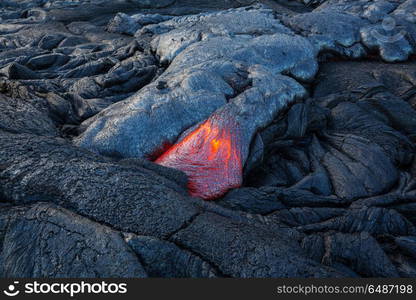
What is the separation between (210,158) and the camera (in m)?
4.87

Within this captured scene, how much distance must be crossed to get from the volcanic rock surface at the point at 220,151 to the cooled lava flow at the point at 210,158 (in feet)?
0.07

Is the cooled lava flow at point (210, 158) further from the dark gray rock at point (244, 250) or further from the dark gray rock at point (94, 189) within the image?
the dark gray rock at point (244, 250)

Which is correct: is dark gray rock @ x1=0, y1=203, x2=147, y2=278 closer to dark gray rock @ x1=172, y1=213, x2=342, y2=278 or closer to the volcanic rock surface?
the volcanic rock surface

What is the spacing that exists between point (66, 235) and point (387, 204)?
3.92 m

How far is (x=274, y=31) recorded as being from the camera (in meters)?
8.80

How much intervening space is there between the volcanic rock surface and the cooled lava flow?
2 centimetres

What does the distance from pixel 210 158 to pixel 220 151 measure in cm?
19

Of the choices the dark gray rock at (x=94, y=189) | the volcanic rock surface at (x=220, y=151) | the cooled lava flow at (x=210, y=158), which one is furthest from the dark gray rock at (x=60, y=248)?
the cooled lava flow at (x=210, y=158)

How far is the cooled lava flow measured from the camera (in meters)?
4.63

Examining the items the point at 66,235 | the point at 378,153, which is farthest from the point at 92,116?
the point at 378,153

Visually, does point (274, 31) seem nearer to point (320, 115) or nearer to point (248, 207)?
point (320, 115)

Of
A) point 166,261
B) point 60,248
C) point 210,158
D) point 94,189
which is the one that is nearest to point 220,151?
point 210,158

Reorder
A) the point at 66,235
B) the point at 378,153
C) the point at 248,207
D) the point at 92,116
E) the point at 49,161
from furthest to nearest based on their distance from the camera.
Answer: the point at 92,116
the point at 378,153
the point at 248,207
the point at 49,161
the point at 66,235

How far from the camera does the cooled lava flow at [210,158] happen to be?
4629 mm
